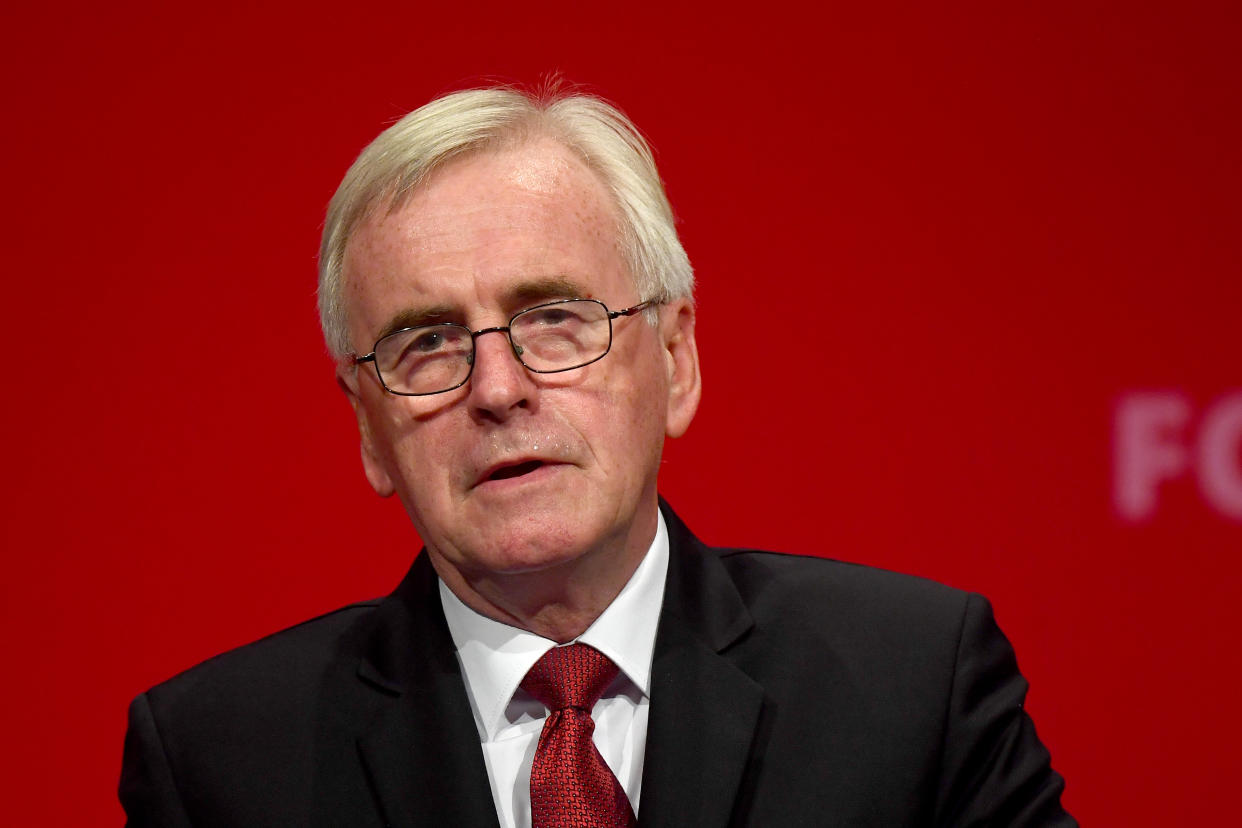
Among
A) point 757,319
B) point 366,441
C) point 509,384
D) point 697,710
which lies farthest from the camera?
point 757,319

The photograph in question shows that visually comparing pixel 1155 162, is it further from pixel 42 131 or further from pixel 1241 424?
pixel 42 131

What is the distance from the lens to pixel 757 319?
8.20 ft

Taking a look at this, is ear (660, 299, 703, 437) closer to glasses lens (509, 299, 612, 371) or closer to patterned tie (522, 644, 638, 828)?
glasses lens (509, 299, 612, 371)

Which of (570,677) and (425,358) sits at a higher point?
(425,358)

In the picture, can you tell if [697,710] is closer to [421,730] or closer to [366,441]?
[421,730]

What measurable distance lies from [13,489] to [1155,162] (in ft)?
7.23

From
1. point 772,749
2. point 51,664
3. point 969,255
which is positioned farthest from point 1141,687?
point 51,664

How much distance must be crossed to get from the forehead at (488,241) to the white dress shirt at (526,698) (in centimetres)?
42

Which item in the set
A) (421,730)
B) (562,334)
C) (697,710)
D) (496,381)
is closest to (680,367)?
(562,334)

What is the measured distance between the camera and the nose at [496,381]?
155 centimetres

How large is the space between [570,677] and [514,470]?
0.93 ft

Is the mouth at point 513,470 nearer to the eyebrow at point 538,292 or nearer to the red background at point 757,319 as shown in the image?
the eyebrow at point 538,292

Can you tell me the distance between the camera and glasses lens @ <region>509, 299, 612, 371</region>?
1609mm

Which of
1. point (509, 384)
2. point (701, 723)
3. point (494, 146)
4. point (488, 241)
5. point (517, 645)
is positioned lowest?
point (701, 723)
